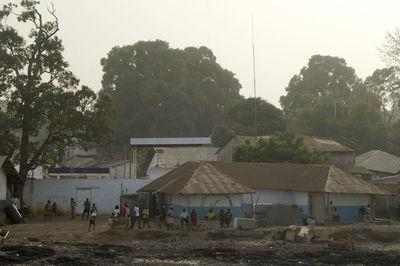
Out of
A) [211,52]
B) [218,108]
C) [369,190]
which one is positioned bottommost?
[369,190]

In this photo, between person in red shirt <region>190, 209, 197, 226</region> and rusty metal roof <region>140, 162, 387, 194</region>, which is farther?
rusty metal roof <region>140, 162, 387, 194</region>

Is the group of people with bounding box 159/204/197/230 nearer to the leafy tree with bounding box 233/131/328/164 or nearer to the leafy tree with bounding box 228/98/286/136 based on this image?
the leafy tree with bounding box 233/131/328/164

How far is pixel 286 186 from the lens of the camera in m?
39.5

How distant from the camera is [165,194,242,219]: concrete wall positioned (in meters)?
34.0

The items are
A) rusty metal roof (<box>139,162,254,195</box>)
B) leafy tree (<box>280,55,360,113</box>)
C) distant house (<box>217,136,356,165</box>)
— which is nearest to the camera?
rusty metal roof (<box>139,162,254,195</box>)

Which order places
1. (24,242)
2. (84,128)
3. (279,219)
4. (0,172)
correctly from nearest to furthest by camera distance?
(24,242)
(0,172)
(279,219)
(84,128)

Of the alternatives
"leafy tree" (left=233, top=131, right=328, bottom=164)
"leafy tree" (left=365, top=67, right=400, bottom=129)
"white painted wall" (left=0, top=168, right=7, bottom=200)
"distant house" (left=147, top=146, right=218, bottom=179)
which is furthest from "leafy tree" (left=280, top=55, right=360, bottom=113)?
"white painted wall" (left=0, top=168, right=7, bottom=200)

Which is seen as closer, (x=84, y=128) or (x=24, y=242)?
(x=24, y=242)

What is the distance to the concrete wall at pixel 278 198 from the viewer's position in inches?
1499

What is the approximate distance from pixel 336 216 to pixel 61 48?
21.7 metres

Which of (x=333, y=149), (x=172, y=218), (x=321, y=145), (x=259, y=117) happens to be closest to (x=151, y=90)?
(x=259, y=117)

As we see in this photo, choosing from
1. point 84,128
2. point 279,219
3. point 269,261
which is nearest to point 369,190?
point 279,219

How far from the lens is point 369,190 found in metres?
36.3

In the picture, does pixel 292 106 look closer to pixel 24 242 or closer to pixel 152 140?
pixel 152 140
